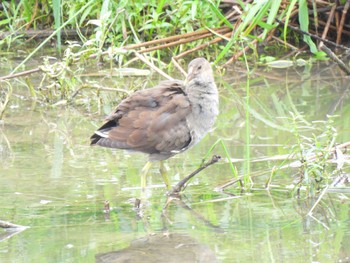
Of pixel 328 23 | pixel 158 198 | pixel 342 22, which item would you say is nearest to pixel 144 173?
pixel 158 198

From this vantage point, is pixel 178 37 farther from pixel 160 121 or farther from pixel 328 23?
pixel 160 121

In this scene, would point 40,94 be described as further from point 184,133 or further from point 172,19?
point 184,133

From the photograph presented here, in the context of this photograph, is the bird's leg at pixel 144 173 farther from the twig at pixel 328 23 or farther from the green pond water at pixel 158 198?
the twig at pixel 328 23

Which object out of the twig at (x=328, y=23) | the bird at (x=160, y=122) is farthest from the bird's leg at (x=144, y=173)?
the twig at (x=328, y=23)

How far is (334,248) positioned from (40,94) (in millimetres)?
3867

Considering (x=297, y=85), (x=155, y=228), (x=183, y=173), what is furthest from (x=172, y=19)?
(x=155, y=228)

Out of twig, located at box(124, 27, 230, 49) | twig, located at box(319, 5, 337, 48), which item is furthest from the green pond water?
twig, located at box(319, 5, 337, 48)

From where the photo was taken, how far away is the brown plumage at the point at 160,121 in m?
5.16

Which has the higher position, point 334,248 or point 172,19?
point 172,19

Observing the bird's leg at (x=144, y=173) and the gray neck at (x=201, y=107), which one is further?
the gray neck at (x=201, y=107)

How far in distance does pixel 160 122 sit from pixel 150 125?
61 millimetres

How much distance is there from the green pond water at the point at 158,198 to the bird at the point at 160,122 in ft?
0.75

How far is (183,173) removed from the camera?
545cm

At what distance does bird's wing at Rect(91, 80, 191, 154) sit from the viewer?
5152 mm
